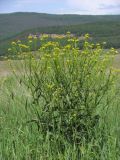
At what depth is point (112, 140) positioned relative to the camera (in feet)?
13.9

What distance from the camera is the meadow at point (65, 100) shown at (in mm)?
4129

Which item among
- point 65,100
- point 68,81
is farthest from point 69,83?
point 65,100

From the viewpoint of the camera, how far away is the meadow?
13.5 ft

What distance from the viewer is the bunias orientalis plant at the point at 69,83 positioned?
13.5ft

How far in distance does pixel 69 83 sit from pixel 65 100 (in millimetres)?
205

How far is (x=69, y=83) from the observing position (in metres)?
4.17

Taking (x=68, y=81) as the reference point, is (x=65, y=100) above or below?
below

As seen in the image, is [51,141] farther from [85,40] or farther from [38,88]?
[85,40]

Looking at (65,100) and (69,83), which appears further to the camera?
(65,100)

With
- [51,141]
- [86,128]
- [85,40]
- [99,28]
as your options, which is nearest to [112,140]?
[86,128]

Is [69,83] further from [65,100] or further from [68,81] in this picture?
[65,100]

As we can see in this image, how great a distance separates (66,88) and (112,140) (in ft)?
2.24

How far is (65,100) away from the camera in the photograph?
428 cm

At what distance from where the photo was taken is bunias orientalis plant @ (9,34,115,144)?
13.5 ft
